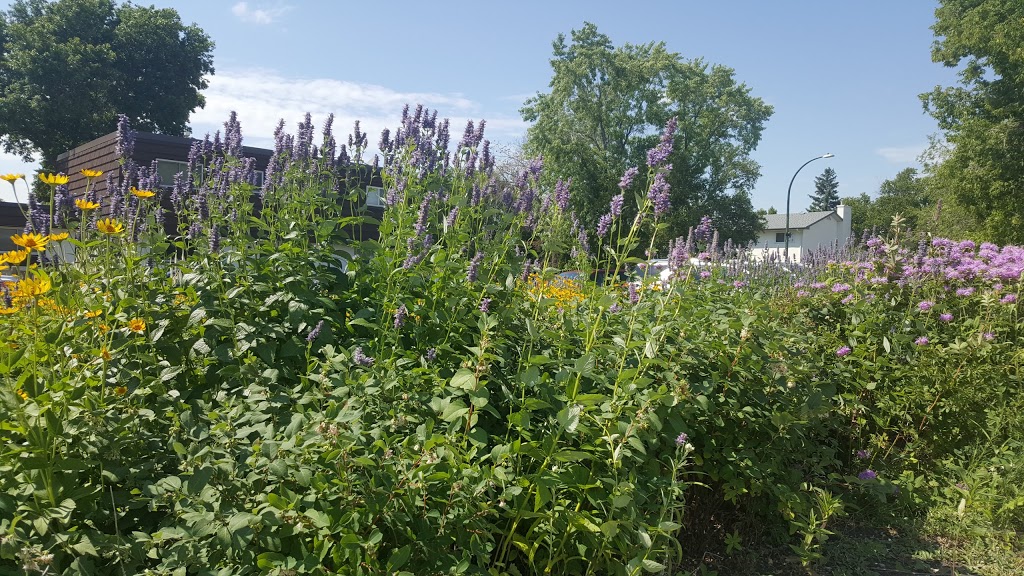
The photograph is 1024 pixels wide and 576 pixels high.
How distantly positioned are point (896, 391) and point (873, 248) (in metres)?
1.55

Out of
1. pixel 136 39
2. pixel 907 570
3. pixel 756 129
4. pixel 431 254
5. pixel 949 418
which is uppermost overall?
pixel 136 39

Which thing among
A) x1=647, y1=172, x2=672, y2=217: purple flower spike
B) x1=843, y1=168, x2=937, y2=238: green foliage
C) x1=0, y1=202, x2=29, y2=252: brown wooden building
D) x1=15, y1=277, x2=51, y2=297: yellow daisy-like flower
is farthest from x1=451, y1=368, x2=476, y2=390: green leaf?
x1=843, y1=168, x2=937, y2=238: green foliage

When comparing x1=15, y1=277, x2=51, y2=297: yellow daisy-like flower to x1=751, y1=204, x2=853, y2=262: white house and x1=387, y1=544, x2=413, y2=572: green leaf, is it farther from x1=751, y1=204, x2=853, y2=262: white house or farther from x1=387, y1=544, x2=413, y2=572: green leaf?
x1=751, y1=204, x2=853, y2=262: white house

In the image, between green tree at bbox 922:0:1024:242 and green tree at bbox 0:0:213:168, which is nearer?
green tree at bbox 922:0:1024:242

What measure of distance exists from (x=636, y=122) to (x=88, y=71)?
26077mm

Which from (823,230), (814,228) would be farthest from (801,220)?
(823,230)

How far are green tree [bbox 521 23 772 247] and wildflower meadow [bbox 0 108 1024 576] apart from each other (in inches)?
966

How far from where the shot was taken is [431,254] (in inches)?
103

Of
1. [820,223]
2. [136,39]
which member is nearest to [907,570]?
[136,39]

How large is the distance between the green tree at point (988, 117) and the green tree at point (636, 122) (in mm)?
A: 9897

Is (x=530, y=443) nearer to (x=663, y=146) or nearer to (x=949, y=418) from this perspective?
(x=663, y=146)

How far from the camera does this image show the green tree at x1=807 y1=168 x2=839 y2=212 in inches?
3415

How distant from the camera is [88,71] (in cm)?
2941

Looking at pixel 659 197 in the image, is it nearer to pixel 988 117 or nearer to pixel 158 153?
pixel 158 153
